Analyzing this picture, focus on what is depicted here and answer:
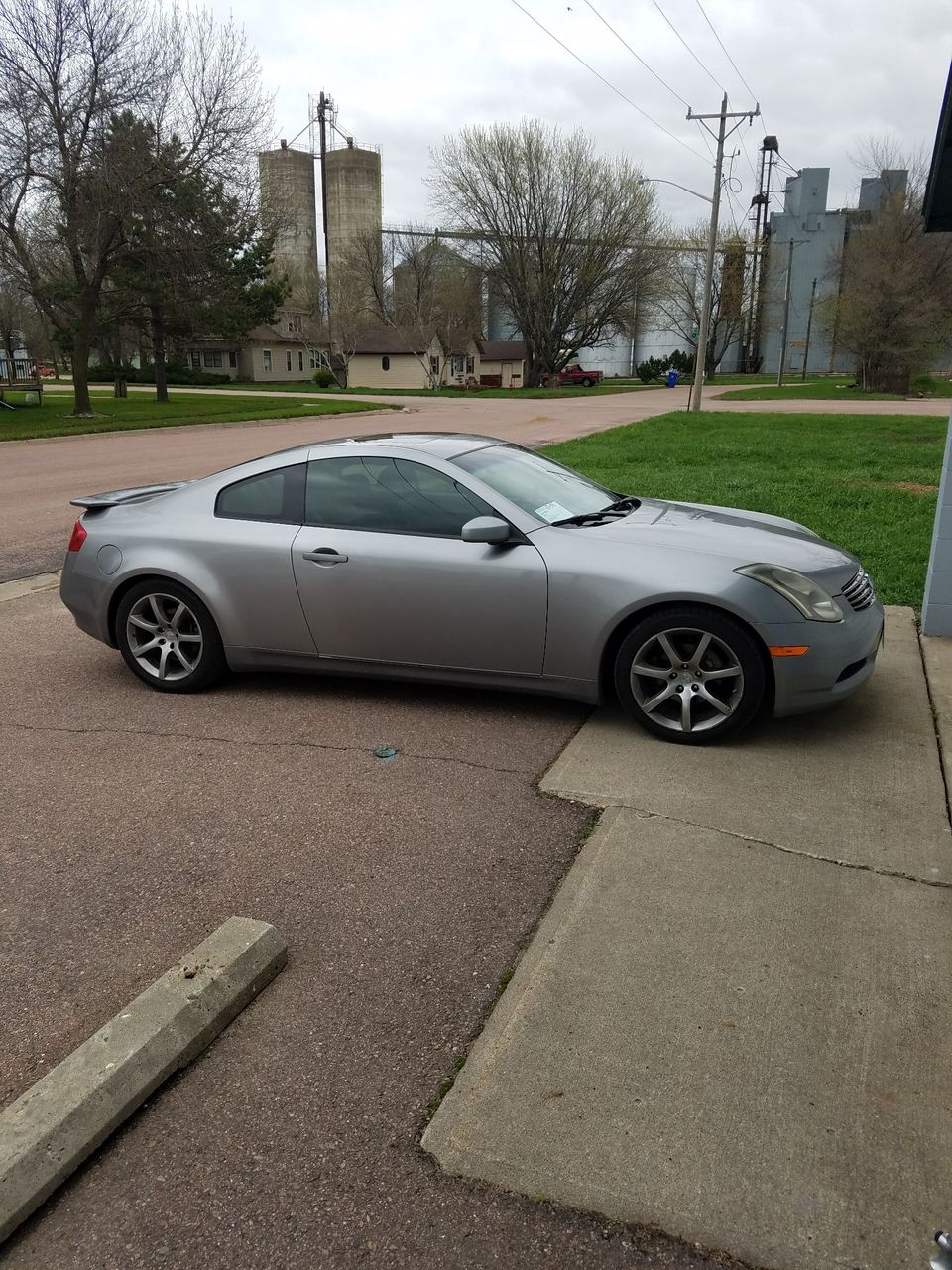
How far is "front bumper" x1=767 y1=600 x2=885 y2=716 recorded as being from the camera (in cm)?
437

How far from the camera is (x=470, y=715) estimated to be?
5.03 metres

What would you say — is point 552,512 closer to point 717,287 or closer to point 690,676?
point 690,676

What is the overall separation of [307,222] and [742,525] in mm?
87064

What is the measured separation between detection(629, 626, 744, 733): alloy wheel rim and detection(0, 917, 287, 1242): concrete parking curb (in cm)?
226

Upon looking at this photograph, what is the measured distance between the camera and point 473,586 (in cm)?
476

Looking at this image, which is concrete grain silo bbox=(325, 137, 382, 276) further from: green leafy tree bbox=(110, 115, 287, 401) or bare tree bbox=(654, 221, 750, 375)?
green leafy tree bbox=(110, 115, 287, 401)

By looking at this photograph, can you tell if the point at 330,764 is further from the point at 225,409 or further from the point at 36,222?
the point at 225,409

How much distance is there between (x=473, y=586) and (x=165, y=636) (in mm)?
1834

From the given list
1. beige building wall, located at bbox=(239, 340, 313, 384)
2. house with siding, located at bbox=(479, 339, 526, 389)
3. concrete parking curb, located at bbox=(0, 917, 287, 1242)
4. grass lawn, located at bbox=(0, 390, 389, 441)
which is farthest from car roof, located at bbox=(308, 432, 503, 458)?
house with siding, located at bbox=(479, 339, 526, 389)

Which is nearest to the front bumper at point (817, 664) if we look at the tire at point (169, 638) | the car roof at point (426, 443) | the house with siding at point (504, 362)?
the car roof at point (426, 443)

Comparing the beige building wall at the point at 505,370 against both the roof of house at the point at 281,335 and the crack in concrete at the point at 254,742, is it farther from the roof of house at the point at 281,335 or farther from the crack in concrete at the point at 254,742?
the crack in concrete at the point at 254,742

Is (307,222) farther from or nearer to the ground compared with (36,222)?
farther from the ground

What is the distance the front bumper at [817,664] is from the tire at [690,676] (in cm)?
10

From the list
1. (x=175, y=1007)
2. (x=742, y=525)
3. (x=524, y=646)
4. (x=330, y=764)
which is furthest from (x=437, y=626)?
(x=175, y=1007)
